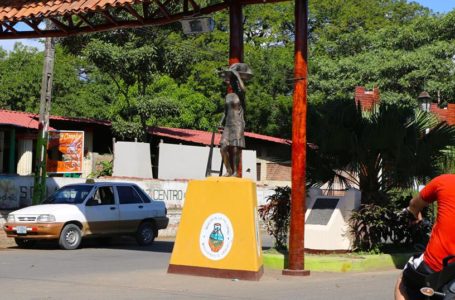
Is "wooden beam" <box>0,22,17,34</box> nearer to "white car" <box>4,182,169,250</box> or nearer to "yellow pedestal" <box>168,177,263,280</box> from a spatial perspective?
"white car" <box>4,182,169,250</box>

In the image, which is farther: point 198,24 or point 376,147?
point 198,24

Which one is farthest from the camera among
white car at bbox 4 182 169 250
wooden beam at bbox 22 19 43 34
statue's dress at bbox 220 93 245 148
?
white car at bbox 4 182 169 250

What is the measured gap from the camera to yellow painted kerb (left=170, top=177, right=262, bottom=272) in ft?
40.9

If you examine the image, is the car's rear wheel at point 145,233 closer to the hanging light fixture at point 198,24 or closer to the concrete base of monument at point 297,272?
the hanging light fixture at point 198,24

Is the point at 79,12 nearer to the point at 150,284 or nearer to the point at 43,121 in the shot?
the point at 150,284

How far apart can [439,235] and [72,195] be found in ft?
49.3

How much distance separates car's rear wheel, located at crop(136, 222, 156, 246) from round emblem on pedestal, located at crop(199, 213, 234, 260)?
8.37 m

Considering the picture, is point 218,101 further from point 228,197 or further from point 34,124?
point 228,197

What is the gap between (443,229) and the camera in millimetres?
5984

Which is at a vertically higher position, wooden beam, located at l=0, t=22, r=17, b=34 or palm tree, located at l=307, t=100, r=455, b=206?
wooden beam, located at l=0, t=22, r=17, b=34

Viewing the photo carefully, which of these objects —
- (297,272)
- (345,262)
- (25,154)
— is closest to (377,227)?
(345,262)

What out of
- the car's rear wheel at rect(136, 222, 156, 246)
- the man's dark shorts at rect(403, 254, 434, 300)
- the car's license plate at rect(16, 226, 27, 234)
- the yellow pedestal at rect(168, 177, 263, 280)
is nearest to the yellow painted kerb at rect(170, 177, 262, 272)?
the yellow pedestal at rect(168, 177, 263, 280)

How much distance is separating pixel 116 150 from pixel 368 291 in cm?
1993

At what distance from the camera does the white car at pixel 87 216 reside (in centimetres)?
1880
